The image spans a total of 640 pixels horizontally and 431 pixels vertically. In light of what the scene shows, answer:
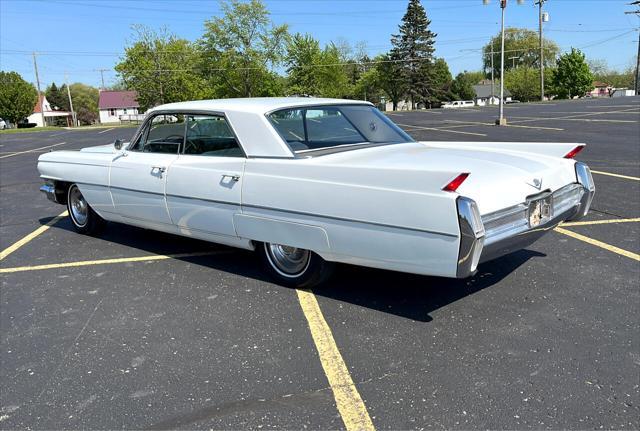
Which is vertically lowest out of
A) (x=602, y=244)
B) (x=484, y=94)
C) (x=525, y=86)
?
(x=602, y=244)

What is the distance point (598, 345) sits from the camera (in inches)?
125

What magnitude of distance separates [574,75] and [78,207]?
87.6m

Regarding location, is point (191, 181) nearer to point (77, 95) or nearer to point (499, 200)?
point (499, 200)

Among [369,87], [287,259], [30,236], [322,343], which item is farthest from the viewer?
[369,87]

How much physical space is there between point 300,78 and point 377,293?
67.9 metres

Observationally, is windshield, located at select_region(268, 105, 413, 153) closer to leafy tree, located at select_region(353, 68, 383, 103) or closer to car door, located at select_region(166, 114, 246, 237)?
car door, located at select_region(166, 114, 246, 237)

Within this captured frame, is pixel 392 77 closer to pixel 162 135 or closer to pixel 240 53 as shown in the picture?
pixel 240 53

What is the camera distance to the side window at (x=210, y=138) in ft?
14.3

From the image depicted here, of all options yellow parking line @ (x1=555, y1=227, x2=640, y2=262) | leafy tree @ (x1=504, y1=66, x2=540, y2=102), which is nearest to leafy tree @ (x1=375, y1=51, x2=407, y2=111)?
leafy tree @ (x1=504, y1=66, x2=540, y2=102)

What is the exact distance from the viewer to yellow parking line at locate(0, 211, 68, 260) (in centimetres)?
580

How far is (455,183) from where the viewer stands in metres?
3.04

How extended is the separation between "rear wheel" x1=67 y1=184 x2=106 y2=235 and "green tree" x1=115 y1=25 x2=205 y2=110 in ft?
177

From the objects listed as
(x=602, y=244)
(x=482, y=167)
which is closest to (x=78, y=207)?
(x=482, y=167)

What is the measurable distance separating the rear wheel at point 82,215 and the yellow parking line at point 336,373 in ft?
10.5
